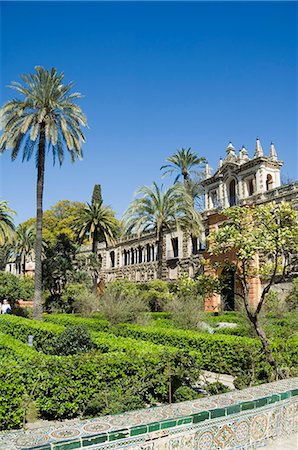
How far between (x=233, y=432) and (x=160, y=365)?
433 cm

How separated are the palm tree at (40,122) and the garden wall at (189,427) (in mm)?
18419

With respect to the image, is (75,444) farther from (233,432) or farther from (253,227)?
(253,227)

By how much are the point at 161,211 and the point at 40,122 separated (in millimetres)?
9333

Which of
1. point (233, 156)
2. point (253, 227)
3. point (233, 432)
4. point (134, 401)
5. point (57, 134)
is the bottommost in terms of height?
point (134, 401)

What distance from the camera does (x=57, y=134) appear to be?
2198 centimetres

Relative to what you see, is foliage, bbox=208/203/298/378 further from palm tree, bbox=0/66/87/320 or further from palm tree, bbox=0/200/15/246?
palm tree, bbox=0/200/15/246

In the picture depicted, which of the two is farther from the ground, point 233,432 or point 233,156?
point 233,156

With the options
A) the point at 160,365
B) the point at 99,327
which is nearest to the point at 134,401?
the point at 160,365

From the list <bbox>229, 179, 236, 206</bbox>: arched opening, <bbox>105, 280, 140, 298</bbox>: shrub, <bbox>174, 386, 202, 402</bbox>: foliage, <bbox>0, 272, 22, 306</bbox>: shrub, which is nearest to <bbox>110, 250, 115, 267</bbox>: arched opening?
<bbox>105, 280, 140, 298</bbox>: shrub

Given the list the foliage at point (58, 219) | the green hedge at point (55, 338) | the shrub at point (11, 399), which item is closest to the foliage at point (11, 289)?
the green hedge at point (55, 338)

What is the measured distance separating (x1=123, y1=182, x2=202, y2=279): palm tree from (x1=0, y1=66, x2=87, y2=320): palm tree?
5709 millimetres

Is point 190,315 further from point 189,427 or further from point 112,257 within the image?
point 112,257

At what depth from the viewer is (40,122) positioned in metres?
21.4

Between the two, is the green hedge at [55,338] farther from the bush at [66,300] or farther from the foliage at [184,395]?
the bush at [66,300]
